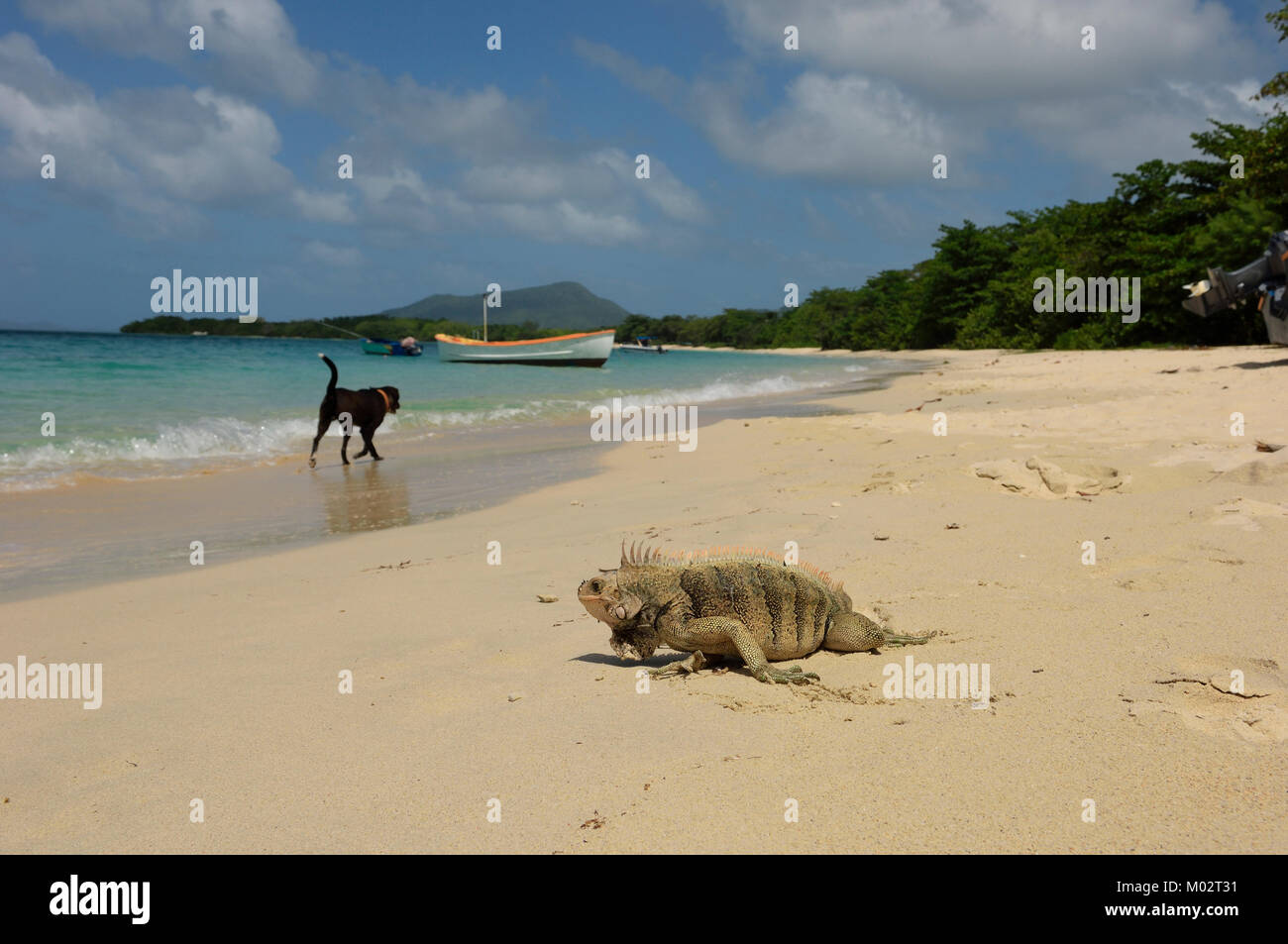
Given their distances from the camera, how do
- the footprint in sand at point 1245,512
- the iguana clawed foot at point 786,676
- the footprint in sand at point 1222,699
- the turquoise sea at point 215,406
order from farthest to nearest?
the turquoise sea at point 215,406 < the footprint in sand at point 1245,512 < the iguana clawed foot at point 786,676 < the footprint in sand at point 1222,699

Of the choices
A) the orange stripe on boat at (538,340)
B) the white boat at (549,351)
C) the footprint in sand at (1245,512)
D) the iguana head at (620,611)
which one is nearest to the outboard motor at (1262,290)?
the footprint in sand at (1245,512)

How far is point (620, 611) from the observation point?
12.6ft

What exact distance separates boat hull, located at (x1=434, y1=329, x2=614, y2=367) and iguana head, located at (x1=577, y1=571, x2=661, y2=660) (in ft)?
137

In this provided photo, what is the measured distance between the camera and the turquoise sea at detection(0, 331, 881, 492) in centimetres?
1305

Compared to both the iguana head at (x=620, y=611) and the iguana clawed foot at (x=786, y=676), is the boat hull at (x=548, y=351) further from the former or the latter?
the iguana clawed foot at (x=786, y=676)

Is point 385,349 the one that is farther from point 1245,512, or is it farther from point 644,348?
point 1245,512

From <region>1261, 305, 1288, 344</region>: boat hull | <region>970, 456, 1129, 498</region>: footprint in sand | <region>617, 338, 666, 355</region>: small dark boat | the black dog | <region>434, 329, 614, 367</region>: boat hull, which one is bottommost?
<region>970, 456, 1129, 498</region>: footprint in sand

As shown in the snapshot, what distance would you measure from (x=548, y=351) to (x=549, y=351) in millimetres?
67

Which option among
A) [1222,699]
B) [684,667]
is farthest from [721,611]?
[1222,699]

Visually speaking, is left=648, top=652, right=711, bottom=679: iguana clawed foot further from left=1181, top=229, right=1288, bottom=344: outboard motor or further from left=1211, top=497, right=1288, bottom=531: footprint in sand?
left=1181, top=229, right=1288, bottom=344: outboard motor

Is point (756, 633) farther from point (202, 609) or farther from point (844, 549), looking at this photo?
point (202, 609)

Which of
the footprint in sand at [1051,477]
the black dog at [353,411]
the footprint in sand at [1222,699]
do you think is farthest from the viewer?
the black dog at [353,411]

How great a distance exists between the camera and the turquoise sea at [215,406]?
514 inches

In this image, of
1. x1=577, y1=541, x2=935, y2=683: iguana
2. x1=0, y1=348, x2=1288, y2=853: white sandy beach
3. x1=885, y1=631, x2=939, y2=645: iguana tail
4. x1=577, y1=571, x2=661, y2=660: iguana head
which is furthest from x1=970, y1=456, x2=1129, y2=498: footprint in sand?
x1=577, y1=571, x2=661, y2=660: iguana head
